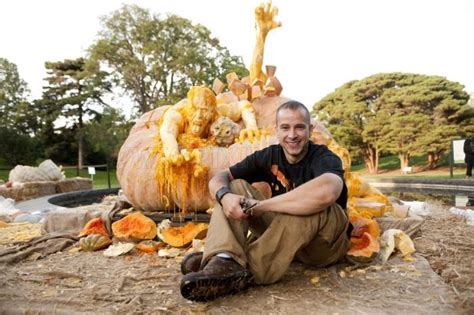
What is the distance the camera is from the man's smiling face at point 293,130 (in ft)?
6.83

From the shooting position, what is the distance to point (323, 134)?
3686 millimetres

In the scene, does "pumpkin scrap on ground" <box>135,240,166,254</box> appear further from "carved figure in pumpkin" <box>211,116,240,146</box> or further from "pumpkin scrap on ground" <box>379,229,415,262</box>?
"pumpkin scrap on ground" <box>379,229,415,262</box>

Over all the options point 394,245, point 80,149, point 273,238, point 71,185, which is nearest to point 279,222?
point 273,238

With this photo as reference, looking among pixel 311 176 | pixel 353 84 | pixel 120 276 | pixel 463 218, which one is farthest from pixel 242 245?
pixel 353 84

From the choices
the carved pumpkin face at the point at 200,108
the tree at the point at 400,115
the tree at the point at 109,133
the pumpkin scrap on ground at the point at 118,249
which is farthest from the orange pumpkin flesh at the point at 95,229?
the tree at the point at 400,115

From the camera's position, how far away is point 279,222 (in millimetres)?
1878

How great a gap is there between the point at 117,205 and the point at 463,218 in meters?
3.73

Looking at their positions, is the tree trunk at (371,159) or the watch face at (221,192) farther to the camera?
the tree trunk at (371,159)

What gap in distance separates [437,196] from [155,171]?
8241 millimetres

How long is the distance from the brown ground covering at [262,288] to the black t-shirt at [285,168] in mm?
459

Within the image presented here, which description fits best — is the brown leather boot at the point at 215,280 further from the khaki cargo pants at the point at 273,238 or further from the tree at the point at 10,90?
the tree at the point at 10,90

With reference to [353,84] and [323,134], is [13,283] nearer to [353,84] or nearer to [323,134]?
[323,134]

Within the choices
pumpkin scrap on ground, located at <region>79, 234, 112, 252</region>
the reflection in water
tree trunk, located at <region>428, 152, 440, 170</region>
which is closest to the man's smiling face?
pumpkin scrap on ground, located at <region>79, 234, 112, 252</region>

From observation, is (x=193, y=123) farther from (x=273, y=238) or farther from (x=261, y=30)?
(x=273, y=238)
